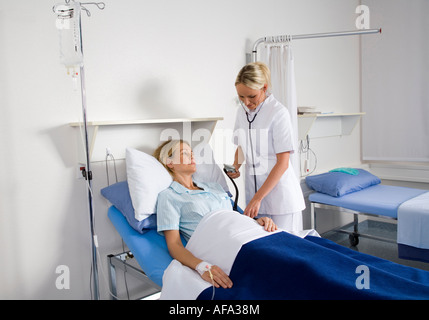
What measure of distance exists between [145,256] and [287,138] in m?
0.93

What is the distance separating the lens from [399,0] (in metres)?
3.97

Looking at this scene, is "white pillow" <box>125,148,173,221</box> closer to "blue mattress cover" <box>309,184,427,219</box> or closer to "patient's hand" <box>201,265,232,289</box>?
"patient's hand" <box>201,265,232,289</box>

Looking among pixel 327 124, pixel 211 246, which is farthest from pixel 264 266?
pixel 327 124

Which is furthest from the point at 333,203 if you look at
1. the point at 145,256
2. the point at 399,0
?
the point at 399,0

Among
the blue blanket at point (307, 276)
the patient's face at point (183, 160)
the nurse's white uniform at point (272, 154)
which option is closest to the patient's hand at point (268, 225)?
the blue blanket at point (307, 276)

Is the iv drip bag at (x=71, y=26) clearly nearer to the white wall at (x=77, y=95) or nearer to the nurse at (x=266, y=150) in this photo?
the white wall at (x=77, y=95)

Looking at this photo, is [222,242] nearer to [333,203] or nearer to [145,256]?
[145,256]

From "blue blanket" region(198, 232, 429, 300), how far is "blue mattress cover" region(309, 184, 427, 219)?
1.25m

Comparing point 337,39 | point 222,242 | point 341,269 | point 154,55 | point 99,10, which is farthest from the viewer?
point 337,39

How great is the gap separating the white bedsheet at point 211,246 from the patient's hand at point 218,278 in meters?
0.02

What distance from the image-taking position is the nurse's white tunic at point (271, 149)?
6.77ft

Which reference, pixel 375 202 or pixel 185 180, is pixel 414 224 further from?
pixel 185 180

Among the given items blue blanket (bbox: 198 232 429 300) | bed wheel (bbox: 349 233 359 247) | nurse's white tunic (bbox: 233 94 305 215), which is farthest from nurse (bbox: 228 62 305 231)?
bed wheel (bbox: 349 233 359 247)

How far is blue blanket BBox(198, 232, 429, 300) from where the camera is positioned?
123cm
